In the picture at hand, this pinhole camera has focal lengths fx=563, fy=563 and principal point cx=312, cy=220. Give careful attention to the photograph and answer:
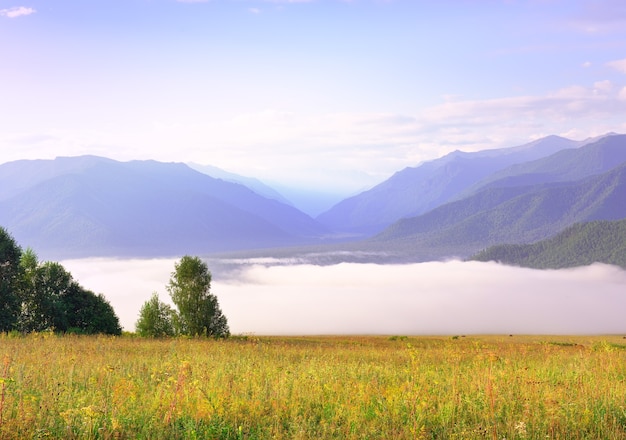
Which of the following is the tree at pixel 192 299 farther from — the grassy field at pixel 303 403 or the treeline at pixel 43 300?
the grassy field at pixel 303 403

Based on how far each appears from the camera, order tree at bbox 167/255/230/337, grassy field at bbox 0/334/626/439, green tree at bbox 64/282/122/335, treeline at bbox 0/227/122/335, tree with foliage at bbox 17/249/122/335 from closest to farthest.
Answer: grassy field at bbox 0/334/626/439
treeline at bbox 0/227/122/335
tree with foliage at bbox 17/249/122/335
tree at bbox 167/255/230/337
green tree at bbox 64/282/122/335

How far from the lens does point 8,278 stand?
53406mm

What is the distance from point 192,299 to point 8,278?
57.6 feet

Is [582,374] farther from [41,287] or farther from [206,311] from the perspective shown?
[41,287]

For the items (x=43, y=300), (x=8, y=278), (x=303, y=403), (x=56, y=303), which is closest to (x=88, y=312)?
(x=56, y=303)

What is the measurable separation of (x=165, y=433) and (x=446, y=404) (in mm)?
5963

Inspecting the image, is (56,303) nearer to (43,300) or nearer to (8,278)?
(43,300)

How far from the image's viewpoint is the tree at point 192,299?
195 ft

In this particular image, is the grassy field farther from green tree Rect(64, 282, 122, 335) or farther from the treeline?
green tree Rect(64, 282, 122, 335)

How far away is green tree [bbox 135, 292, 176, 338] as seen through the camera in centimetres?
6209

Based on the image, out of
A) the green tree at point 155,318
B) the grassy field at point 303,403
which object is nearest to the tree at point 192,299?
the green tree at point 155,318

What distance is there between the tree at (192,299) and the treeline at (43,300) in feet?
27.0

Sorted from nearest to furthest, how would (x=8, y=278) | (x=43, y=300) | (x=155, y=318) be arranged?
(x=8, y=278) < (x=43, y=300) < (x=155, y=318)

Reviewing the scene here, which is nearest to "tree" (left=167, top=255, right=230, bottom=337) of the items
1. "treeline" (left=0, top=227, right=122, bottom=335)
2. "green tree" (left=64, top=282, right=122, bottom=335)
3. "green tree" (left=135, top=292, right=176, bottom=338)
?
"green tree" (left=135, top=292, right=176, bottom=338)
